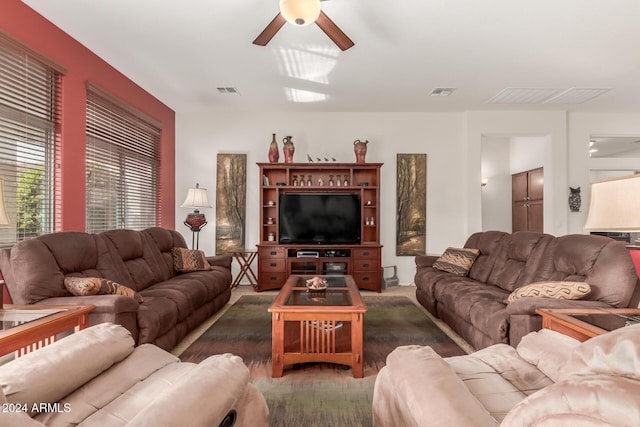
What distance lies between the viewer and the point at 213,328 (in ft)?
10.9

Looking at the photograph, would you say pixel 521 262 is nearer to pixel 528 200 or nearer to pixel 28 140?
pixel 528 200

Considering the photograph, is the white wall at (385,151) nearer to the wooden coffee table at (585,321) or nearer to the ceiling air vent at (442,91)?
the ceiling air vent at (442,91)

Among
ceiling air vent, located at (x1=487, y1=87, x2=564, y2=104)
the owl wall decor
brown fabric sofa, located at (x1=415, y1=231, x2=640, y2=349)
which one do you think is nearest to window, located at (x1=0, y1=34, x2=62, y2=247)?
brown fabric sofa, located at (x1=415, y1=231, x2=640, y2=349)

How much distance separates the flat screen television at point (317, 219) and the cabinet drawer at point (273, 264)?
15.7 inches

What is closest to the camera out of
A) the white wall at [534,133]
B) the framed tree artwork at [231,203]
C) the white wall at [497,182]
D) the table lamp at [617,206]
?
the table lamp at [617,206]

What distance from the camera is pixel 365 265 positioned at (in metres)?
5.11

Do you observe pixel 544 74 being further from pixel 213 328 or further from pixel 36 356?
pixel 36 356

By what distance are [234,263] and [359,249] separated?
2.11 meters

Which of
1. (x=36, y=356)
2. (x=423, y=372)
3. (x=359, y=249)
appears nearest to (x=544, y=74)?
(x=359, y=249)

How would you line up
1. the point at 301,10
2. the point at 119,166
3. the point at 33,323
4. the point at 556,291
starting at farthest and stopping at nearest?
1. the point at 119,166
2. the point at 556,291
3. the point at 301,10
4. the point at 33,323

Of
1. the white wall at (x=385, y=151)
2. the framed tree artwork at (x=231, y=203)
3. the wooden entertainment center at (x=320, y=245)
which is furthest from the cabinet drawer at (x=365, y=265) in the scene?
the framed tree artwork at (x=231, y=203)

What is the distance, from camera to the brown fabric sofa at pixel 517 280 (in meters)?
2.24

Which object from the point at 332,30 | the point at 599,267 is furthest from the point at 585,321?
the point at 332,30

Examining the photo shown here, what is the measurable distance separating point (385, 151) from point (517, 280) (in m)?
3.07
